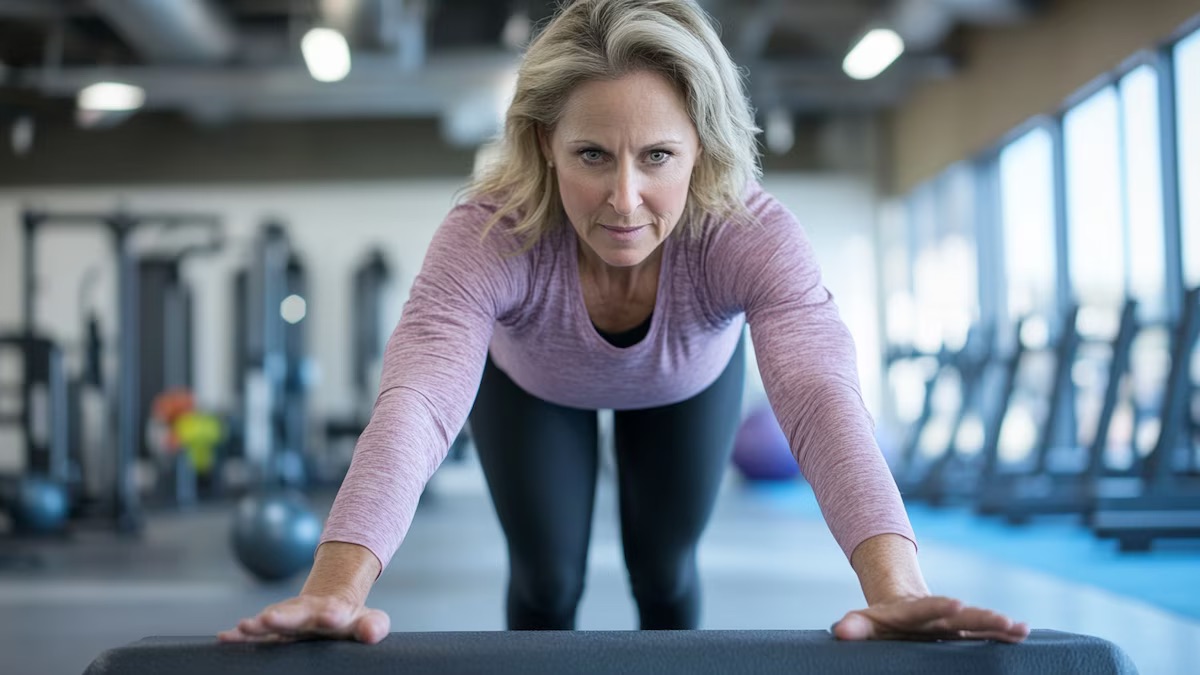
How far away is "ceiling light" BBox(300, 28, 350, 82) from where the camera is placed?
5.69m

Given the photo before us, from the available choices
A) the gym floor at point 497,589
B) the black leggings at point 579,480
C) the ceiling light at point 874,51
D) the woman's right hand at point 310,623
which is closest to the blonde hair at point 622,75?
the black leggings at point 579,480

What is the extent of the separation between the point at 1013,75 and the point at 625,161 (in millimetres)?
6395

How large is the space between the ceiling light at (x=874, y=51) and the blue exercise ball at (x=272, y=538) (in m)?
4.14

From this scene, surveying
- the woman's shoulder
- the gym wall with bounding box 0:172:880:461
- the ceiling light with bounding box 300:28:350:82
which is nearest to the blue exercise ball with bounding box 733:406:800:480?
the gym wall with bounding box 0:172:880:461

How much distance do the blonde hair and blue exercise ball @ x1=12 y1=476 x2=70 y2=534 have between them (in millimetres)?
3817

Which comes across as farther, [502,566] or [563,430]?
[502,566]

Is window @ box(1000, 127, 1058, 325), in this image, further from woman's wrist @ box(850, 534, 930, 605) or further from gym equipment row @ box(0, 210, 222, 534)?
woman's wrist @ box(850, 534, 930, 605)

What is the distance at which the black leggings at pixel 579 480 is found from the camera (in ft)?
4.91

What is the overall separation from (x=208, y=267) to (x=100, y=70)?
2.19 metres

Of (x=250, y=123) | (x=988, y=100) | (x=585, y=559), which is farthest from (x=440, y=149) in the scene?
(x=585, y=559)

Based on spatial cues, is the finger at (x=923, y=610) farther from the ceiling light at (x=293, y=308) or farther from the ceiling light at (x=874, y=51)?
the ceiling light at (x=293, y=308)

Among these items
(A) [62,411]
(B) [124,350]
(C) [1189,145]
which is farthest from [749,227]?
(A) [62,411]

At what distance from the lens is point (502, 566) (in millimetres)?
3705

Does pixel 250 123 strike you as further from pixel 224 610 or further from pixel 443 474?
pixel 224 610
